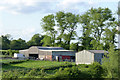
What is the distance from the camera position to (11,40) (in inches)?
1874

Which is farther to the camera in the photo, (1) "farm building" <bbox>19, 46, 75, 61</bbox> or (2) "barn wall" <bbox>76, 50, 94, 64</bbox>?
(1) "farm building" <bbox>19, 46, 75, 61</bbox>

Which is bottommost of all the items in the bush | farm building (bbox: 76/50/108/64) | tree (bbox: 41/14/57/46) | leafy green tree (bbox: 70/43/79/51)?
the bush

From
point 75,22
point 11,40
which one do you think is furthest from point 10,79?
point 11,40

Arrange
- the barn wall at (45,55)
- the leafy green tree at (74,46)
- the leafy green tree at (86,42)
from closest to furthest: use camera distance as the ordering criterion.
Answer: the barn wall at (45,55) < the leafy green tree at (86,42) < the leafy green tree at (74,46)

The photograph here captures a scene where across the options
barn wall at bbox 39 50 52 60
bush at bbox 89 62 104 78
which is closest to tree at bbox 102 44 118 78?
bush at bbox 89 62 104 78

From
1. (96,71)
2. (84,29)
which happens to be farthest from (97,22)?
(96,71)

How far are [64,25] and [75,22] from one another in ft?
7.43

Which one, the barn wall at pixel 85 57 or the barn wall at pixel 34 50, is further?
the barn wall at pixel 34 50

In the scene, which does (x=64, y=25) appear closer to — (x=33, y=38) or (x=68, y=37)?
(x=68, y=37)

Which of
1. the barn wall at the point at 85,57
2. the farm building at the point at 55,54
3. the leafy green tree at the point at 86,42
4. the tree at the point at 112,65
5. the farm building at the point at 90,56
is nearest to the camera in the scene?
the tree at the point at 112,65

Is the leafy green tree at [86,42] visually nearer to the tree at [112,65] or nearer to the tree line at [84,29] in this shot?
the tree line at [84,29]

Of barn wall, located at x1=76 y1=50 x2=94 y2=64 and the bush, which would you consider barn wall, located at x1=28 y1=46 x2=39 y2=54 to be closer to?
barn wall, located at x1=76 y1=50 x2=94 y2=64

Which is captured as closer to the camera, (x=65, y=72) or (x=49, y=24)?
(x=65, y=72)

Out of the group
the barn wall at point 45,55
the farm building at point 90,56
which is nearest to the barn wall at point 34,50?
the barn wall at point 45,55
